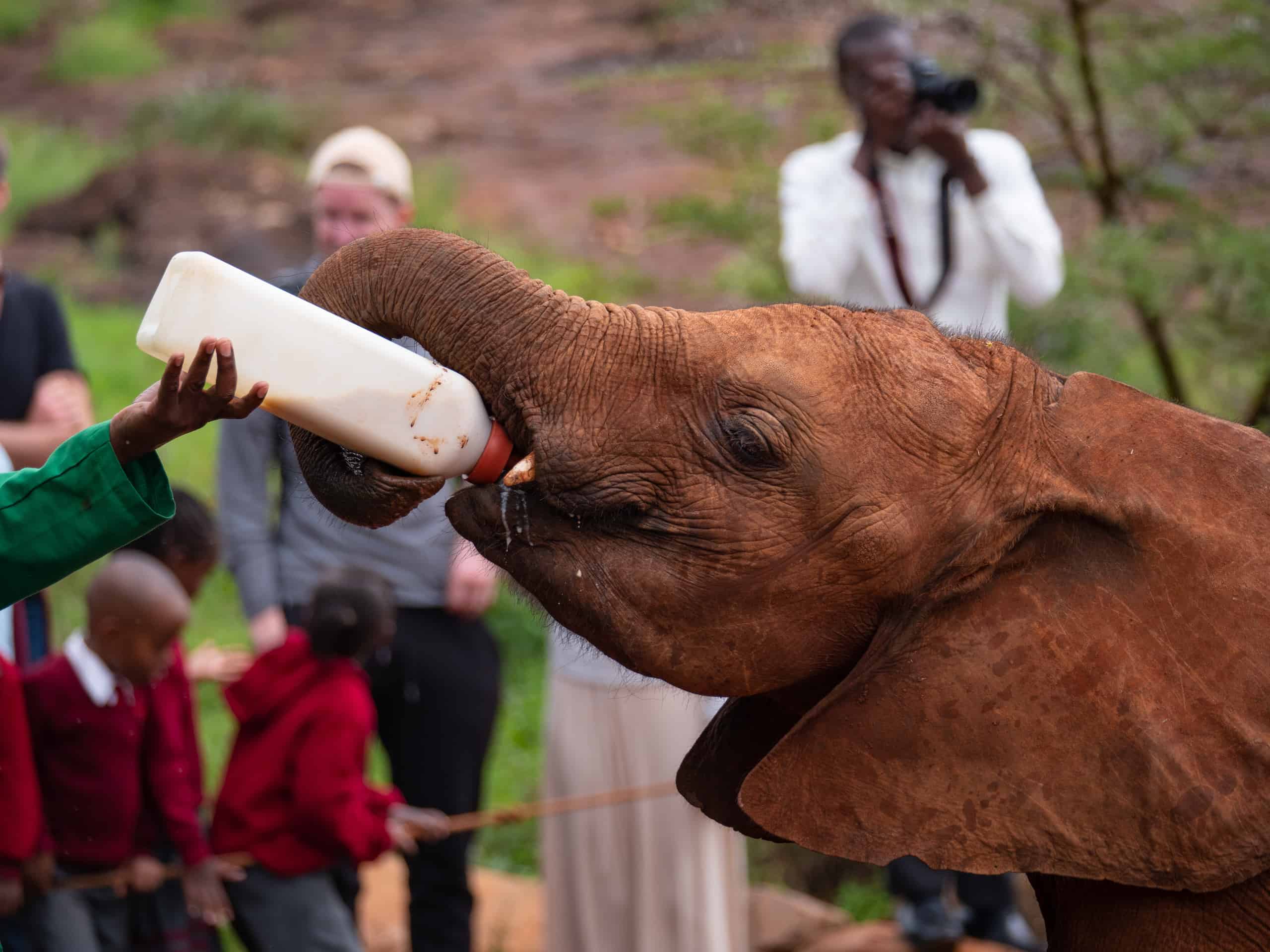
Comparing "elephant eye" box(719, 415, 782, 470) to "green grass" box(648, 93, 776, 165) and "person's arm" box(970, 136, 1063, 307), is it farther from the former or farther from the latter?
"green grass" box(648, 93, 776, 165)

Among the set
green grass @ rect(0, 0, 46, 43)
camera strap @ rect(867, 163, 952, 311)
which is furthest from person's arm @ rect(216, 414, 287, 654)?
green grass @ rect(0, 0, 46, 43)

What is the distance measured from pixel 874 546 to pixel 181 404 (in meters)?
0.95

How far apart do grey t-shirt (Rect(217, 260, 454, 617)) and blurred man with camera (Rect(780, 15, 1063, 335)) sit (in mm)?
1281

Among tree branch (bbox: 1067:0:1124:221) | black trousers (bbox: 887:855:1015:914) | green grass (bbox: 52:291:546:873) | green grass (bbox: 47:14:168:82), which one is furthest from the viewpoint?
green grass (bbox: 47:14:168:82)

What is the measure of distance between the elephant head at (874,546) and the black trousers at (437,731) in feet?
7.09

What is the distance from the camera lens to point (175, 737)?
3742 millimetres

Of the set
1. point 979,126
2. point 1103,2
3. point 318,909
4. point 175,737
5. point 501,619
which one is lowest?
point 501,619

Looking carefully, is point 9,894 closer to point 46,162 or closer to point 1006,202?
point 1006,202

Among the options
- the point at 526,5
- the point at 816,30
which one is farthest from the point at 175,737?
the point at 526,5

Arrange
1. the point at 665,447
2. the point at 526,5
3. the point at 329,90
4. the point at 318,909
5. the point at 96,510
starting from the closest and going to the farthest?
the point at 96,510 < the point at 665,447 < the point at 318,909 < the point at 329,90 < the point at 526,5

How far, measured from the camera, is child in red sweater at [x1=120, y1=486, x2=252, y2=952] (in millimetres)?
3758

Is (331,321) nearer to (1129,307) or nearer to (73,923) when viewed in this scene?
(73,923)

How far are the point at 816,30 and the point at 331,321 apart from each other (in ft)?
36.5

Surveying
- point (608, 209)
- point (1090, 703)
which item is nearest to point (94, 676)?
point (1090, 703)
